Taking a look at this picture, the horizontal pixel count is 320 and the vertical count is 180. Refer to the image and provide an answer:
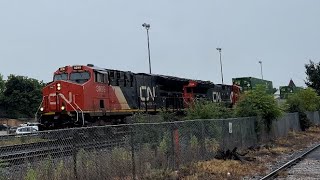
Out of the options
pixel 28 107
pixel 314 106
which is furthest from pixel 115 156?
pixel 28 107

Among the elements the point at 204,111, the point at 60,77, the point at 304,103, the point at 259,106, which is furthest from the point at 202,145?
the point at 304,103

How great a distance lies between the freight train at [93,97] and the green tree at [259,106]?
603cm

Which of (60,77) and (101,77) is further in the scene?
(60,77)

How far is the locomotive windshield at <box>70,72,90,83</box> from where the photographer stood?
76.5ft

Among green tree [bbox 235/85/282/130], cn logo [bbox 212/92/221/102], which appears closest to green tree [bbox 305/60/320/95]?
cn logo [bbox 212/92/221/102]

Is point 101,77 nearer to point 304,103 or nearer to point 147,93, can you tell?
point 147,93

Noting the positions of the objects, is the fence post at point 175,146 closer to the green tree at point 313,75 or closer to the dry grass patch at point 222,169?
the dry grass patch at point 222,169

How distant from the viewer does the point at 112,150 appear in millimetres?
10727

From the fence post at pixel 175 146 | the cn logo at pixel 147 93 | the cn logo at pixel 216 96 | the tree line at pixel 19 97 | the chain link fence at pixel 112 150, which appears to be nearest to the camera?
the chain link fence at pixel 112 150

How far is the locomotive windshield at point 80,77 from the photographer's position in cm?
2333

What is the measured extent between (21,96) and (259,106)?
6726 cm

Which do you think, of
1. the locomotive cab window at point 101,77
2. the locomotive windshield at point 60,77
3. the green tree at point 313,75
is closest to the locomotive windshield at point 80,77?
the locomotive windshield at point 60,77

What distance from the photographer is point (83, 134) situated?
968 cm

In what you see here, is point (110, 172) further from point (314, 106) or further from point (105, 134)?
point (314, 106)
